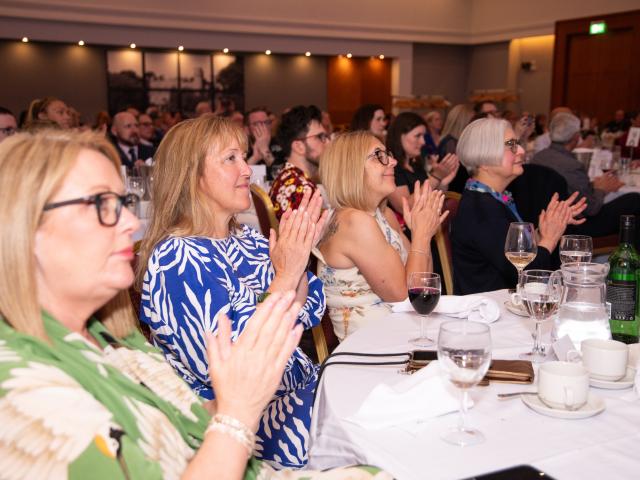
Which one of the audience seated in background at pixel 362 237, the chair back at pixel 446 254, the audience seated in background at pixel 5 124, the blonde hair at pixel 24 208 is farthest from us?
the audience seated in background at pixel 5 124

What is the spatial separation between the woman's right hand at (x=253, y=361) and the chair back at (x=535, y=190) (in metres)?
3.25

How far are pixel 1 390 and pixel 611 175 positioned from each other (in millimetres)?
5672

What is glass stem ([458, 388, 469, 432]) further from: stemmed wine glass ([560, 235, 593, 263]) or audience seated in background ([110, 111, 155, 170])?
audience seated in background ([110, 111, 155, 170])

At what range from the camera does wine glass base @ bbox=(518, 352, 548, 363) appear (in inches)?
62.9

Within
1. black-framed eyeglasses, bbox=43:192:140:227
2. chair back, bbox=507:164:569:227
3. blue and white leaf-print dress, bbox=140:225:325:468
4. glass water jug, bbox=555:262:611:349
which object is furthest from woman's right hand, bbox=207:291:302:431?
chair back, bbox=507:164:569:227

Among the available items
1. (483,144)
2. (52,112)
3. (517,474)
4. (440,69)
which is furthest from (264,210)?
(440,69)

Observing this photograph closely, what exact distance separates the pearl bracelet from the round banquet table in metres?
0.23

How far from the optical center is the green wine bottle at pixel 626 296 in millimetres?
1738

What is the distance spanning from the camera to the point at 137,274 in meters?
2.02

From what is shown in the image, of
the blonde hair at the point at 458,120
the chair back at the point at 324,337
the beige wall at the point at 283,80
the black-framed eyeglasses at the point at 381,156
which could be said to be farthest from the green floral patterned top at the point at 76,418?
the beige wall at the point at 283,80

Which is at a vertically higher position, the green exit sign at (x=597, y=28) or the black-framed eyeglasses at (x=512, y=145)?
the green exit sign at (x=597, y=28)

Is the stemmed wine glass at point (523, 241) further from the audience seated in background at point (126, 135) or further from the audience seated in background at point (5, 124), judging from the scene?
the audience seated in background at point (126, 135)

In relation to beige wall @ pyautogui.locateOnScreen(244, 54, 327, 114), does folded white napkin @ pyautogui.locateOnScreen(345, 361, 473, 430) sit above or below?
below

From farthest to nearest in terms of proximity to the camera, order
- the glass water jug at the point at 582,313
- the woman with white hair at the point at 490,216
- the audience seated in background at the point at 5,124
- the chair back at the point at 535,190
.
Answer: the audience seated in background at the point at 5,124
the chair back at the point at 535,190
the woman with white hair at the point at 490,216
the glass water jug at the point at 582,313
